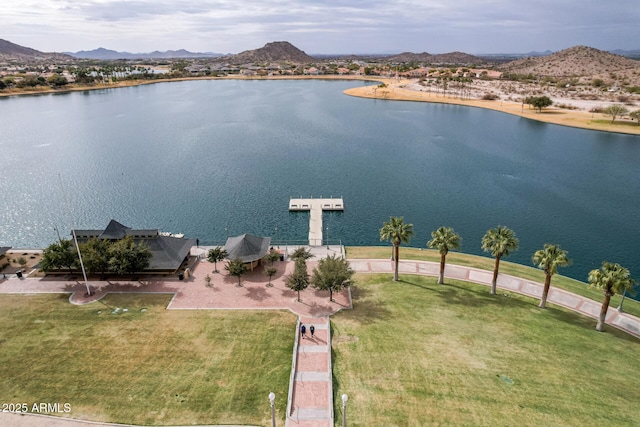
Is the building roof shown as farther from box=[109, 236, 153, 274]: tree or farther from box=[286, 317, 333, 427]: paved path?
box=[286, 317, 333, 427]: paved path

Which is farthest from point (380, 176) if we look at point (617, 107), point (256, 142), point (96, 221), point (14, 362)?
point (617, 107)

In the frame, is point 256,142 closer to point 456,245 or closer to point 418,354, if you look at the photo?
point 456,245

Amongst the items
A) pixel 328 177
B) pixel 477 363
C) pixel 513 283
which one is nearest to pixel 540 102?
pixel 328 177

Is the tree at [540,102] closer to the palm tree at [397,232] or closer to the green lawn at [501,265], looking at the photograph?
the green lawn at [501,265]

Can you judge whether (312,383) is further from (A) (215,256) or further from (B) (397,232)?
(A) (215,256)

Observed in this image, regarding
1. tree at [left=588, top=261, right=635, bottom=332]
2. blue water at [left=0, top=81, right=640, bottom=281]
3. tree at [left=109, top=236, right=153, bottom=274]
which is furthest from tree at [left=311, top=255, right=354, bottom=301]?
tree at [left=588, top=261, right=635, bottom=332]
